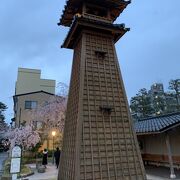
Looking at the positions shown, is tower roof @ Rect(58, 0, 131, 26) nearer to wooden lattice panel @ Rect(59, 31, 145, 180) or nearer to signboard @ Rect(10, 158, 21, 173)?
wooden lattice panel @ Rect(59, 31, 145, 180)

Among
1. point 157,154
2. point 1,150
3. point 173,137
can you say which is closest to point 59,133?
point 157,154

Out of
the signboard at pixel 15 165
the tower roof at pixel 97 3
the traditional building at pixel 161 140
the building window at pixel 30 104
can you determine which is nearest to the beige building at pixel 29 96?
the building window at pixel 30 104

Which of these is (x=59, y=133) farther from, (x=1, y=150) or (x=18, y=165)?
(x=1, y=150)

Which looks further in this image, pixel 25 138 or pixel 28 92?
pixel 28 92

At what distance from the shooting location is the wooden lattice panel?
7.52m

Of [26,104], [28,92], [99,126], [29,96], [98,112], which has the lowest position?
[99,126]

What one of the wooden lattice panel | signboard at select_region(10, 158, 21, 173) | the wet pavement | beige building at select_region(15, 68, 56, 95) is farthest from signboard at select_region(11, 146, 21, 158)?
beige building at select_region(15, 68, 56, 95)

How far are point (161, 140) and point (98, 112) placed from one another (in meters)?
7.86

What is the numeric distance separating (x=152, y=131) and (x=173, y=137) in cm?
309

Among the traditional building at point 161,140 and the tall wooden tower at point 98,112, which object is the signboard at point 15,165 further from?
the traditional building at point 161,140

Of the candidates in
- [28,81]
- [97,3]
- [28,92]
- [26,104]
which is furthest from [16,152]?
[28,81]

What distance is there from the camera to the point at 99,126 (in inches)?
320

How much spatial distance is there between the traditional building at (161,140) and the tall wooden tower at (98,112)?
328 centimetres

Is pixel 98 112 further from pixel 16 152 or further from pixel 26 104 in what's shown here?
pixel 26 104
